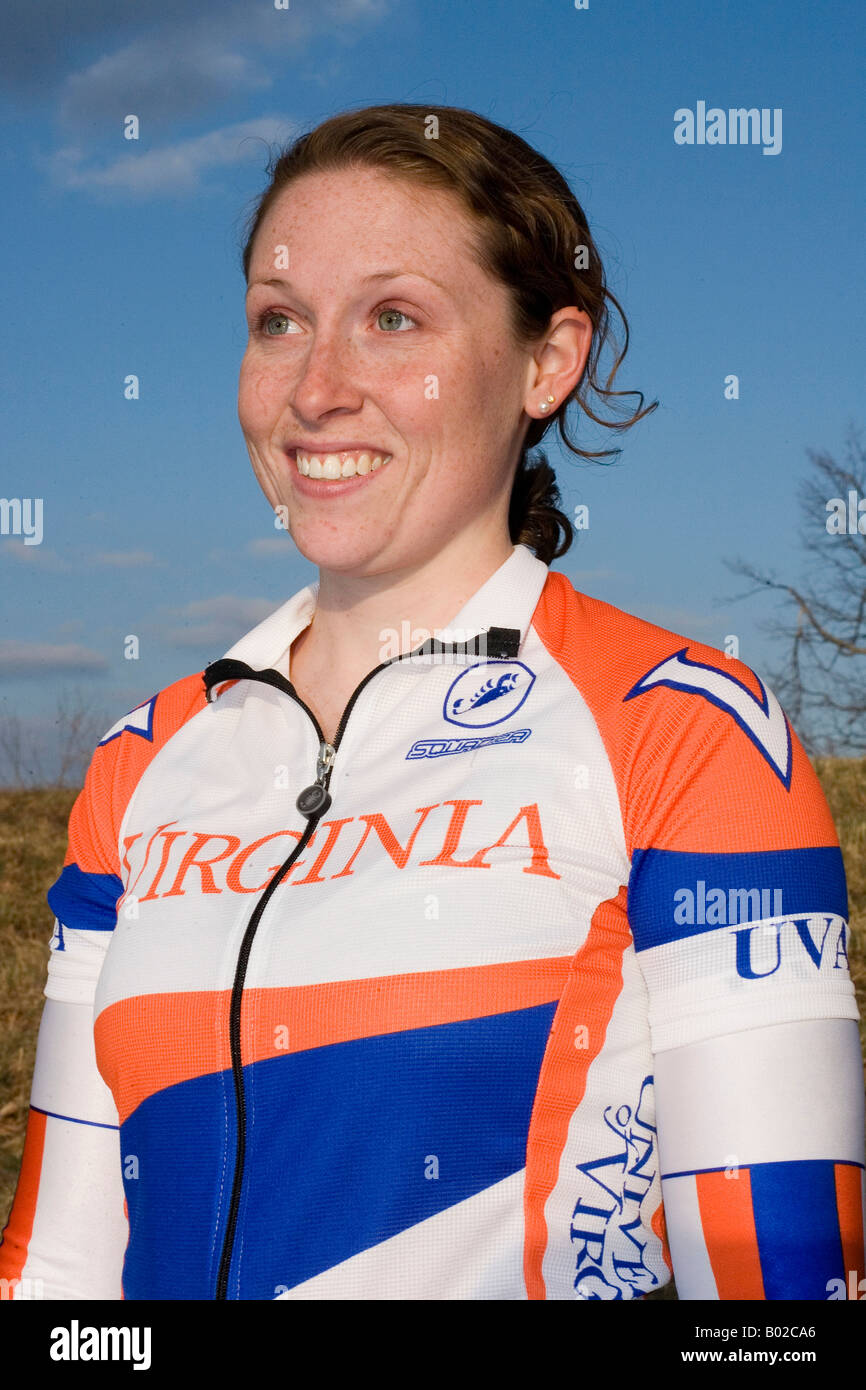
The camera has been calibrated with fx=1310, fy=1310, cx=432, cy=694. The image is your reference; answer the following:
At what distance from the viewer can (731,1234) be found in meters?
1.75

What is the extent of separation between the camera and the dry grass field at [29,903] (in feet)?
18.1

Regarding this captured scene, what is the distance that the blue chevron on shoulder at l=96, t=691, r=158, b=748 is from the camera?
8.32ft

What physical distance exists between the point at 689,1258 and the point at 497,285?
1.55m

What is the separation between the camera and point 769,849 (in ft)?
6.02

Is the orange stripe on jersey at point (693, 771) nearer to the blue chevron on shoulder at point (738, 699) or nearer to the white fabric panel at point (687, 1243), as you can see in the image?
the blue chevron on shoulder at point (738, 699)

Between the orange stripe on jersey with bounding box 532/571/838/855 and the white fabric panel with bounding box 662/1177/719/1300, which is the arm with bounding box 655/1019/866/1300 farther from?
the orange stripe on jersey with bounding box 532/571/838/855

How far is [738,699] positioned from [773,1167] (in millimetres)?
655

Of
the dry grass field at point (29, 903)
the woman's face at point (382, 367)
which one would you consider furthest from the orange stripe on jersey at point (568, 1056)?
the dry grass field at point (29, 903)

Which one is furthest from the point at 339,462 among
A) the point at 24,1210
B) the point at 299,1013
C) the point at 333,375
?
the point at 24,1210

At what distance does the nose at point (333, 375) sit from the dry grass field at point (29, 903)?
3.66 meters

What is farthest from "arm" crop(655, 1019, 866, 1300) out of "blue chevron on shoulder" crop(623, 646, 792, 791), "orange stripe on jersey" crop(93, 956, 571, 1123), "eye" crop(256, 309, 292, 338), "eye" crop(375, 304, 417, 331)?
"eye" crop(256, 309, 292, 338)
